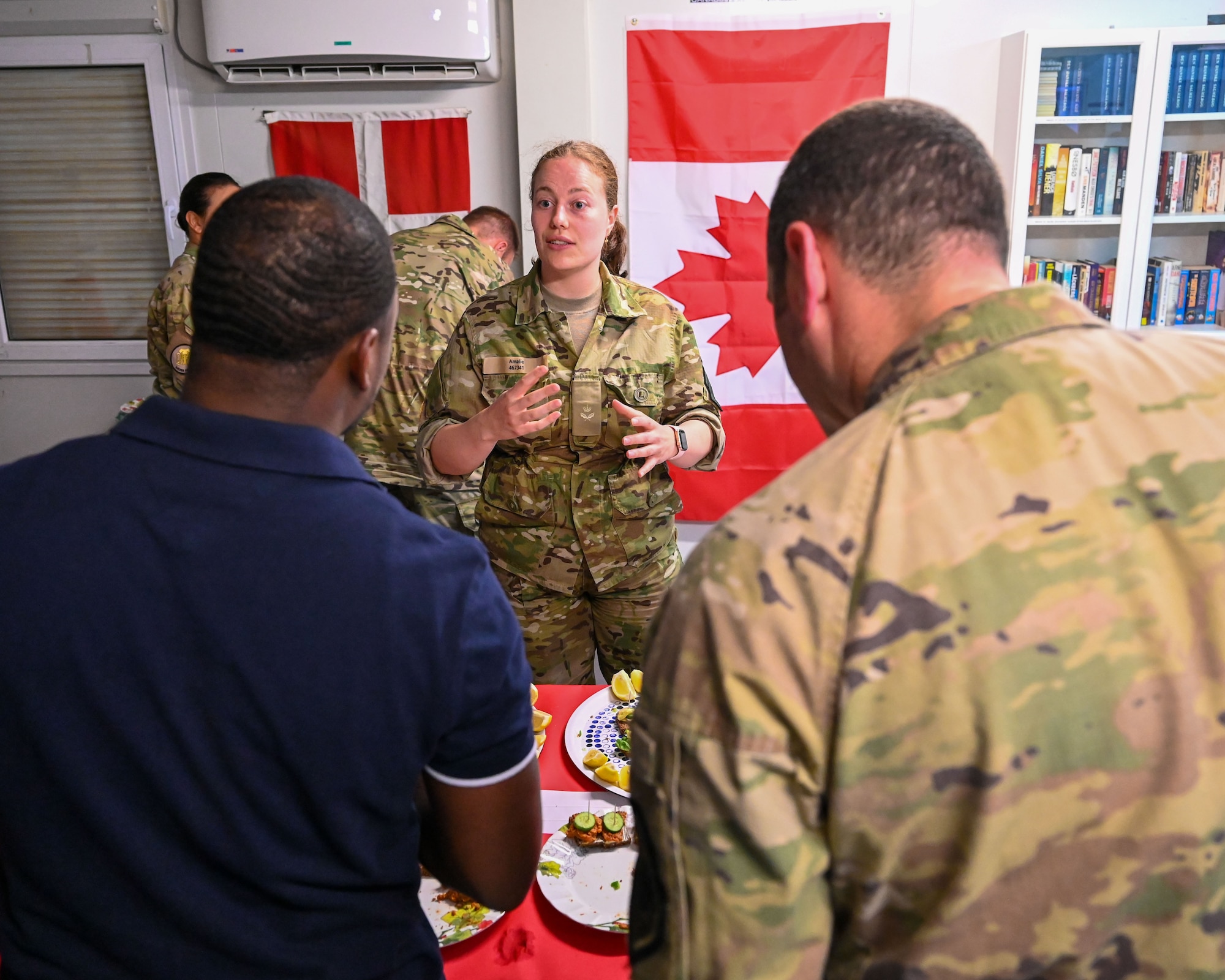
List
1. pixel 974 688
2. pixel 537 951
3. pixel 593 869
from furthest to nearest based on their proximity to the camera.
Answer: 1. pixel 593 869
2. pixel 537 951
3. pixel 974 688

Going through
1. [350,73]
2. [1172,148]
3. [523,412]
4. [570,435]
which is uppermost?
[350,73]

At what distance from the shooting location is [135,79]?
3.65 meters

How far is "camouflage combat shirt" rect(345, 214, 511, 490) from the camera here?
284 cm

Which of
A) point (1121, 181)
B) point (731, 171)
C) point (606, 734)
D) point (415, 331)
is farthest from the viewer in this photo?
point (731, 171)

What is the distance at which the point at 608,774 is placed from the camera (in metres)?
1.27

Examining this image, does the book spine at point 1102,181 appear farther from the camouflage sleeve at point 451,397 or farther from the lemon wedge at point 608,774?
the lemon wedge at point 608,774

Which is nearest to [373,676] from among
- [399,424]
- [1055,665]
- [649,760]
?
[649,760]

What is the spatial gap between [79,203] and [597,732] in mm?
3588

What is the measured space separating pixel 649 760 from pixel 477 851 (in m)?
0.29

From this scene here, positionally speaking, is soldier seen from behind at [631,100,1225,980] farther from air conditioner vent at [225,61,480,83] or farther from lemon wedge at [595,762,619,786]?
air conditioner vent at [225,61,480,83]

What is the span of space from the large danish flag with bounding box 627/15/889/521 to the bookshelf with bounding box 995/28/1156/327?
515 mm

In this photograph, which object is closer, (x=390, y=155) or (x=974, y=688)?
(x=974, y=688)

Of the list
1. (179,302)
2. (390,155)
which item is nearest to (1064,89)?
(390,155)

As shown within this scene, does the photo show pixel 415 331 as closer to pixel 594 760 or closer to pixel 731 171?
pixel 731 171
